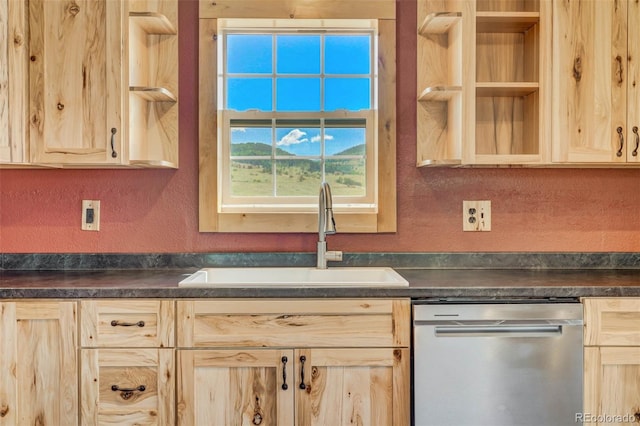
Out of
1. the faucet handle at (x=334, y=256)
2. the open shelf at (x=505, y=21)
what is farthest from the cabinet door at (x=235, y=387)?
the open shelf at (x=505, y=21)

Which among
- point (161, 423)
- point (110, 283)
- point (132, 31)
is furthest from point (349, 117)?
point (161, 423)

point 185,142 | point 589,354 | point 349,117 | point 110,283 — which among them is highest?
point 349,117

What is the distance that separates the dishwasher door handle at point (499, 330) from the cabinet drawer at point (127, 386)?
3.16 feet

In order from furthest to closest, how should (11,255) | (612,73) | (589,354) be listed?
1. (11,255)
2. (612,73)
3. (589,354)

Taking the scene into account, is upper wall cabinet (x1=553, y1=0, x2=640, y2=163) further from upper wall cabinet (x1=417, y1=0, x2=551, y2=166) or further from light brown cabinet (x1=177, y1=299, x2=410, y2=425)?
light brown cabinet (x1=177, y1=299, x2=410, y2=425)

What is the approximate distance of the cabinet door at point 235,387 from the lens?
1596 mm

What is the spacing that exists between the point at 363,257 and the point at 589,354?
0.96 meters

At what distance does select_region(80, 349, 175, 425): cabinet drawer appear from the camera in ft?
5.23

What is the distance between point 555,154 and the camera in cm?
184

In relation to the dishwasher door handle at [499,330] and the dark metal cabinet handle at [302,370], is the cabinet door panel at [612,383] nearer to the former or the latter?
the dishwasher door handle at [499,330]

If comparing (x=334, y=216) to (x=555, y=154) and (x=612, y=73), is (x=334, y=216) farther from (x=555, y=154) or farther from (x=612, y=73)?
(x=612, y=73)

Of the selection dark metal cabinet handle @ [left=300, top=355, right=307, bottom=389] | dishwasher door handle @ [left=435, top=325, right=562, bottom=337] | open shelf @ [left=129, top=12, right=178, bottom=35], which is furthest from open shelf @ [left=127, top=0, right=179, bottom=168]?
dishwasher door handle @ [left=435, top=325, right=562, bottom=337]

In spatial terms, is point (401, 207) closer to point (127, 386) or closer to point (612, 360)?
point (612, 360)

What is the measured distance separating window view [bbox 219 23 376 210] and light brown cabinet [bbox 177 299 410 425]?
2.38ft
